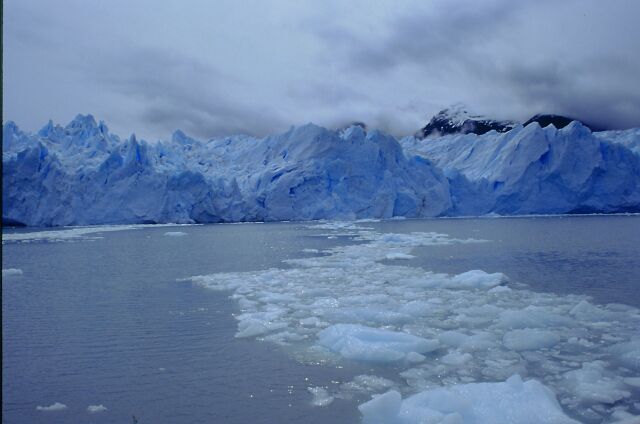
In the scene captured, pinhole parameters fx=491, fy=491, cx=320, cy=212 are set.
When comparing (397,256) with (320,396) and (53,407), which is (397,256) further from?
(53,407)

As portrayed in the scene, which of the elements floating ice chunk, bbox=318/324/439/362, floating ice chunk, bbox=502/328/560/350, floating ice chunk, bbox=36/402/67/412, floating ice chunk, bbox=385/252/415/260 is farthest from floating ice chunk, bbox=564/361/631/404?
floating ice chunk, bbox=385/252/415/260

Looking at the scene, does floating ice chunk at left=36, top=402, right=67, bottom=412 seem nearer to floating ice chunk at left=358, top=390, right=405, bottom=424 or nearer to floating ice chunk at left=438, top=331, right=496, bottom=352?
floating ice chunk at left=358, top=390, right=405, bottom=424

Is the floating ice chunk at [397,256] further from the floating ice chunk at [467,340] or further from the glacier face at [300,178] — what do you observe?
the glacier face at [300,178]

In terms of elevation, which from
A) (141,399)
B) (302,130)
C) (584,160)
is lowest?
(141,399)

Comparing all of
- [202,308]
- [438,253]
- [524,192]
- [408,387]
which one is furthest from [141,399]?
[524,192]

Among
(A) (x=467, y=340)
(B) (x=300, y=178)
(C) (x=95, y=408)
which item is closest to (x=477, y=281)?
(A) (x=467, y=340)

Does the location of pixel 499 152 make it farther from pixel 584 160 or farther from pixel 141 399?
pixel 141 399
